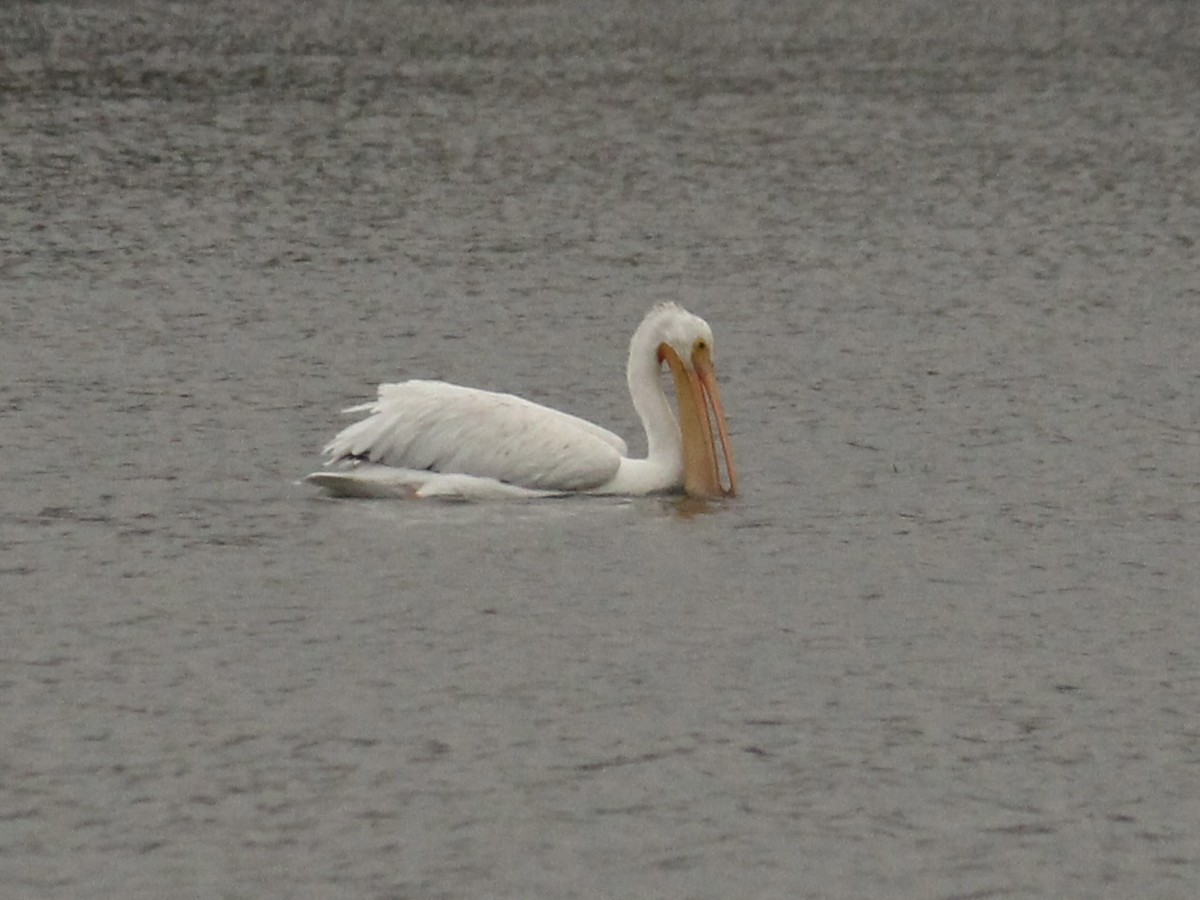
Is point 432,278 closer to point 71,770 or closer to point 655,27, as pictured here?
point 71,770

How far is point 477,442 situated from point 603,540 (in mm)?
890

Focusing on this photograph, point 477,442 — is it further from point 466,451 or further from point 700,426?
point 700,426

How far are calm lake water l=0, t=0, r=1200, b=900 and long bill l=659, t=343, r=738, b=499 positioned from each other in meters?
0.19

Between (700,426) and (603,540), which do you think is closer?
(603,540)

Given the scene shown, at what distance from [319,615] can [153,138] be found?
688 inches

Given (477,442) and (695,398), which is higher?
(695,398)

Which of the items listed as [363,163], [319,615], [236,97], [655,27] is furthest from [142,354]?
[655,27]

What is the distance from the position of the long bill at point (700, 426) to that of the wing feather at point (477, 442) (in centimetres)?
48

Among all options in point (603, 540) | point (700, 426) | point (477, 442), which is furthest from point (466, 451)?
point (700, 426)

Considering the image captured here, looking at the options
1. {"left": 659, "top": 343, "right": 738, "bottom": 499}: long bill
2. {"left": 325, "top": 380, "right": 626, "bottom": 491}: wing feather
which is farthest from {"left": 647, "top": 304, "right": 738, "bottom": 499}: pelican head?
{"left": 325, "top": 380, "right": 626, "bottom": 491}: wing feather

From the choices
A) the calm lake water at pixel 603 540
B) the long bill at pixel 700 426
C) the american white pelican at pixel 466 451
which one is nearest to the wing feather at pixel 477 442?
the american white pelican at pixel 466 451

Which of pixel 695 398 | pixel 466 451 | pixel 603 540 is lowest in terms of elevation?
pixel 603 540

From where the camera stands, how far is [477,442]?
1203cm

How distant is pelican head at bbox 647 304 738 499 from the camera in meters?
→ 12.4
